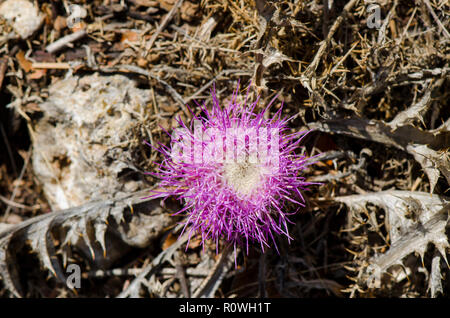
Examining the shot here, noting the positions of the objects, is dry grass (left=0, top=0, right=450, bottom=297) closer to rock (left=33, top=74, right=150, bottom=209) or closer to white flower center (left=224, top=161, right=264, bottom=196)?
rock (left=33, top=74, right=150, bottom=209)

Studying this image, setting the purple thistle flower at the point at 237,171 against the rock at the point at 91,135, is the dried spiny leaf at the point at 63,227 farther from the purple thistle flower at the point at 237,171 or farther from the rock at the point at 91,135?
the purple thistle flower at the point at 237,171

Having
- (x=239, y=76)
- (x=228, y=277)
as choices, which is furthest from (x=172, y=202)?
(x=239, y=76)

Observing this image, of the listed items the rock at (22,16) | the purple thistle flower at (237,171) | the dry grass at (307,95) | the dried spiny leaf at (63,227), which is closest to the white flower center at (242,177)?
the purple thistle flower at (237,171)

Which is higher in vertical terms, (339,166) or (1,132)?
(1,132)

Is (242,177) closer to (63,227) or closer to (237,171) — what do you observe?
(237,171)

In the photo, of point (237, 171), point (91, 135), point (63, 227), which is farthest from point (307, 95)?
point (63, 227)

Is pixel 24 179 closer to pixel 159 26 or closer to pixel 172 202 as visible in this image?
pixel 172 202

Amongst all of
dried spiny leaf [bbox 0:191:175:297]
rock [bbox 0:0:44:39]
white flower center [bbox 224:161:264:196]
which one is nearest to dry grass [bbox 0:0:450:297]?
rock [bbox 0:0:44:39]
